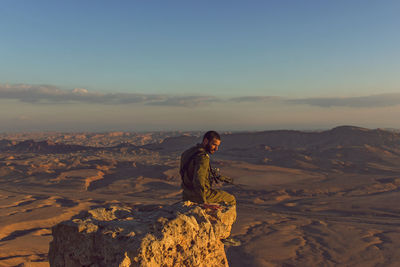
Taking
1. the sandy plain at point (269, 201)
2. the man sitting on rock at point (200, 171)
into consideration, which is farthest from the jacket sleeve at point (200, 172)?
the sandy plain at point (269, 201)

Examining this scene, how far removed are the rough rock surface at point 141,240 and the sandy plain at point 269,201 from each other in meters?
3.92

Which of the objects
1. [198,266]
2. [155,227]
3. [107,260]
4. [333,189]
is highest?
[155,227]

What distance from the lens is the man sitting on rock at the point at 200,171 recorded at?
3.33 meters

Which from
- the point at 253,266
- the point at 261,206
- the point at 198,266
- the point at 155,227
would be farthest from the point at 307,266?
the point at 261,206

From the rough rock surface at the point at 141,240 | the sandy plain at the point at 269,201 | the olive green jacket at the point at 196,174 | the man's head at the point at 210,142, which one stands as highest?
the man's head at the point at 210,142

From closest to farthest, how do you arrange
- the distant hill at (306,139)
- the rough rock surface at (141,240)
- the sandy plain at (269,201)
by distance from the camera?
the rough rock surface at (141,240) < the sandy plain at (269,201) < the distant hill at (306,139)

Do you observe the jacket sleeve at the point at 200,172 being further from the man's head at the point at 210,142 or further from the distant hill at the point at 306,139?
the distant hill at the point at 306,139

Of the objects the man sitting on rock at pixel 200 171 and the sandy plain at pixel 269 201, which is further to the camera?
the sandy plain at pixel 269 201

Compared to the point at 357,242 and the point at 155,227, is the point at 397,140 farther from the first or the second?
the point at 155,227

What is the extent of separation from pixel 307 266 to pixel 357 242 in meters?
2.47

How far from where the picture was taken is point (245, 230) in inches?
360

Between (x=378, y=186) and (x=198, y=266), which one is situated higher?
(x=198, y=266)

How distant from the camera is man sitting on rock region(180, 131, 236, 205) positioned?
10.9ft

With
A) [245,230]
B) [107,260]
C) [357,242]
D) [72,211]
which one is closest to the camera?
[107,260]
